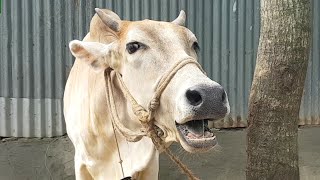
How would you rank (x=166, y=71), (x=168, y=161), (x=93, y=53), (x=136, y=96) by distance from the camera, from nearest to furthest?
(x=166, y=71)
(x=136, y=96)
(x=93, y=53)
(x=168, y=161)

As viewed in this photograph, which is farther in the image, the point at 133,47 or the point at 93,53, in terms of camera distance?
the point at 93,53

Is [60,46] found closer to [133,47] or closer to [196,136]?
[133,47]

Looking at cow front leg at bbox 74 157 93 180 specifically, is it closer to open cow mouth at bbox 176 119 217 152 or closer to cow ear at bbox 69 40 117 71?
cow ear at bbox 69 40 117 71

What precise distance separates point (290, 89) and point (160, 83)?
1445 millimetres

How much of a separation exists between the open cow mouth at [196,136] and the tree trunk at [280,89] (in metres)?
1.42

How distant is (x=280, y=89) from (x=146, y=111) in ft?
4.30

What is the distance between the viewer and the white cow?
2.67 m

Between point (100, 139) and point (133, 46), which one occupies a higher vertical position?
point (133, 46)

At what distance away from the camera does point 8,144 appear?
5637mm

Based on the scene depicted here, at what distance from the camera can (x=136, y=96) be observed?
318 centimetres

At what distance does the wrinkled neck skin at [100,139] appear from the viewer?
139 inches

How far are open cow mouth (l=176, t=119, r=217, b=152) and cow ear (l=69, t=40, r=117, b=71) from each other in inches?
32.1

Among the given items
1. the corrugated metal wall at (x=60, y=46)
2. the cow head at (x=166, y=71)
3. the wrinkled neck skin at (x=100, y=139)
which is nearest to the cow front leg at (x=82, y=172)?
the wrinkled neck skin at (x=100, y=139)

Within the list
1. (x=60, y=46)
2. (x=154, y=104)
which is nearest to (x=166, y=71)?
(x=154, y=104)
